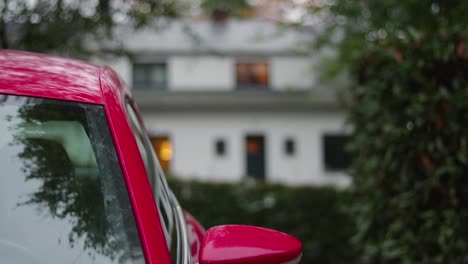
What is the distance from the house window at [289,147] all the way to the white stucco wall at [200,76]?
11.1 ft

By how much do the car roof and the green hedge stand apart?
20.2ft

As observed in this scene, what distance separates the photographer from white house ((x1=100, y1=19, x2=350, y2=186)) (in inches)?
812

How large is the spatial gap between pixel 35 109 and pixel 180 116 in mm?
19325

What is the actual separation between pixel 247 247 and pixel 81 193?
521mm

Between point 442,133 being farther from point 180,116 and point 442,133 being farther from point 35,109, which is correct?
point 180,116

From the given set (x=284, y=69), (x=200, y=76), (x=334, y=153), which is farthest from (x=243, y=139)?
(x=334, y=153)

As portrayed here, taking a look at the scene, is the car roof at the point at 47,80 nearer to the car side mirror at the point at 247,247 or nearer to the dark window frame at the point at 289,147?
the car side mirror at the point at 247,247

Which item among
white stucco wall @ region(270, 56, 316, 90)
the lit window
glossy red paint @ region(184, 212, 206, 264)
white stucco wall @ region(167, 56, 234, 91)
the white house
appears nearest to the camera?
glossy red paint @ region(184, 212, 206, 264)

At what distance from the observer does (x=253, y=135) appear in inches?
834

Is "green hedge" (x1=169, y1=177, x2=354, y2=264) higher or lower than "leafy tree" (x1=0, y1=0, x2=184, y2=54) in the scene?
lower

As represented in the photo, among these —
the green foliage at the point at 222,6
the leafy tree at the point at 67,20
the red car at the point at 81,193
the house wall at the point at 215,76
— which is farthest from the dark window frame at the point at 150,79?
the red car at the point at 81,193

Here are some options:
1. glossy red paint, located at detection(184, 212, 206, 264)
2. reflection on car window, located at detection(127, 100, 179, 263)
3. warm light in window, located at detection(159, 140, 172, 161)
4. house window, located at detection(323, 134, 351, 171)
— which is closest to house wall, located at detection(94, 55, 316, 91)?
warm light in window, located at detection(159, 140, 172, 161)

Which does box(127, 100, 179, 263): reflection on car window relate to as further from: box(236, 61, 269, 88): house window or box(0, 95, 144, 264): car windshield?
box(236, 61, 269, 88): house window

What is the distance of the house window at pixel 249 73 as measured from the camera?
844 inches
